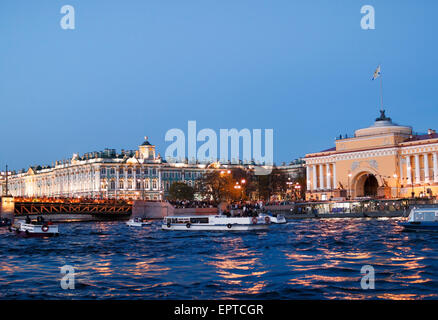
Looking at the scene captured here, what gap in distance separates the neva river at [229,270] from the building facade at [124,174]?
95686 millimetres

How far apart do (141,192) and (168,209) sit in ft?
137

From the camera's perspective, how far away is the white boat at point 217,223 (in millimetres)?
46375

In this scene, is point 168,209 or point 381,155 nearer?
point 381,155

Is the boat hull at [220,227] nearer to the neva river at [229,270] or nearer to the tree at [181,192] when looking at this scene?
the neva river at [229,270]

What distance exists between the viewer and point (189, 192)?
399ft

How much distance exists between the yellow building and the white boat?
1359 inches

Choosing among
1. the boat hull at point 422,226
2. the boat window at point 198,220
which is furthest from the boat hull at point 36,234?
the boat hull at point 422,226

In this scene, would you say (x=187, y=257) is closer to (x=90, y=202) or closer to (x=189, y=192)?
(x=90, y=202)

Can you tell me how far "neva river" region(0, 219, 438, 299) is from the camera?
14.9 m

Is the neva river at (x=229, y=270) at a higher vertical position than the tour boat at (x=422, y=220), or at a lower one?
lower

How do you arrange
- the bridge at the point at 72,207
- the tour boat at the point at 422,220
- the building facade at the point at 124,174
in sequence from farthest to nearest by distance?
1. the building facade at the point at 124,174
2. the bridge at the point at 72,207
3. the tour boat at the point at 422,220

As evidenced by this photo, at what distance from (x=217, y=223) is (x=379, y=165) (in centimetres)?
4089
